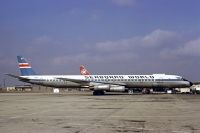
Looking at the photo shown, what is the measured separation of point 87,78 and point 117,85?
566 centimetres

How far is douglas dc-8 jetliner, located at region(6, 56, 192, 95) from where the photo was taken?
68812 millimetres

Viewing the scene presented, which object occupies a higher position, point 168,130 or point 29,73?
point 29,73

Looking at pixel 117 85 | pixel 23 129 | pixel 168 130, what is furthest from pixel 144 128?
pixel 117 85

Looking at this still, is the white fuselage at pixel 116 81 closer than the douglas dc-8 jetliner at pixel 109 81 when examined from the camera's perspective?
No

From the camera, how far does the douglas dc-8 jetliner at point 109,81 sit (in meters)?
68.8

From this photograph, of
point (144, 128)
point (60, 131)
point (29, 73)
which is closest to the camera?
point (60, 131)

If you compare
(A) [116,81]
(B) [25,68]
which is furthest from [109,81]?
(B) [25,68]

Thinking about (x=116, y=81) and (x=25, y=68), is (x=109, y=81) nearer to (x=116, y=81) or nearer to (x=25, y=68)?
(x=116, y=81)

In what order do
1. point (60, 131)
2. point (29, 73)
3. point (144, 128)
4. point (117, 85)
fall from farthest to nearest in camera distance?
point (29, 73) → point (117, 85) → point (144, 128) → point (60, 131)

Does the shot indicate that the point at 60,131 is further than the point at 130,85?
No

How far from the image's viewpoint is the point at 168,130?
44.3ft

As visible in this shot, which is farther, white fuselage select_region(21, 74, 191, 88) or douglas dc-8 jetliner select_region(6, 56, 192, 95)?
white fuselage select_region(21, 74, 191, 88)

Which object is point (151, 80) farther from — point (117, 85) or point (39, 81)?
point (39, 81)

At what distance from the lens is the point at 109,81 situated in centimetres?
7000
